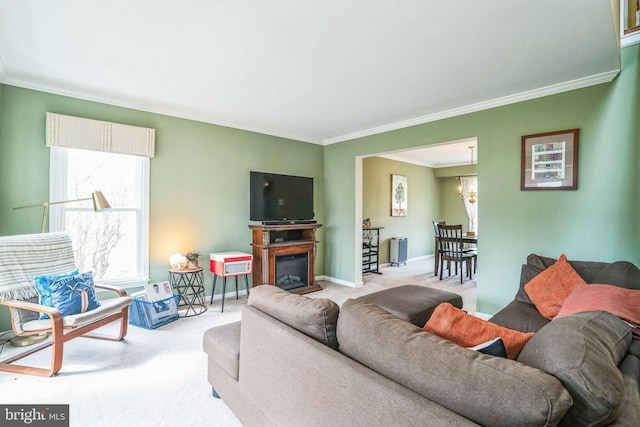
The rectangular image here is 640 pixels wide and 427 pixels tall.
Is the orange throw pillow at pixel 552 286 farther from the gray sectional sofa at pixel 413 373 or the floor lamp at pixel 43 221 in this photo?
the floor lamp at pixel 43 221

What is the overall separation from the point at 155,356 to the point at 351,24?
3016 mm

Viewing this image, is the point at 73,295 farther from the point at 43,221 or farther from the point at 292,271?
the point at 292,271

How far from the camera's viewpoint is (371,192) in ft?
22.0

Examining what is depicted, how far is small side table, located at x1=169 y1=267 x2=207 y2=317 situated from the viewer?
3675 millimetres

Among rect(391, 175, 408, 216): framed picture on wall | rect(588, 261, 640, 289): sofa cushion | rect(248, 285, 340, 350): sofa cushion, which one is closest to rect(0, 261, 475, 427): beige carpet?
rect(248, 285, 340, 350): sofa cushion

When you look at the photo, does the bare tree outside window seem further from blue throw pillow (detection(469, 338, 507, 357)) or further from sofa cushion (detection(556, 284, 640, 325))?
sofa cushion (detection(556, 284, 640, 325))

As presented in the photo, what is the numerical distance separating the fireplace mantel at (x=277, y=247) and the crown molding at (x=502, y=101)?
1883mm

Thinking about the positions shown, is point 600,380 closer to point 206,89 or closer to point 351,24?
point 351,24

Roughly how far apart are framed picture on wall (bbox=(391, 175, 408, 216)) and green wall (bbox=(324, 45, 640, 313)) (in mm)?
2995

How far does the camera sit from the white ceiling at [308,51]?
1.90 metres

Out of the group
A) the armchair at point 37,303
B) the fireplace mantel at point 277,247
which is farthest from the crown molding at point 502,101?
the armchair at point 37,303

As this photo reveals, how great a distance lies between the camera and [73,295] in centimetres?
249

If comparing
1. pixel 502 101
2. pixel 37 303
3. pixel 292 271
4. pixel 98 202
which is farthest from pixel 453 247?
pixel 37 303

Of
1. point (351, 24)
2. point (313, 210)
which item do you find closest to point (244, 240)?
point (313, 210)
